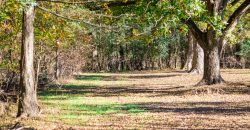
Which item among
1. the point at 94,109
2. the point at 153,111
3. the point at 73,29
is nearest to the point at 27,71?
the point at 94,109

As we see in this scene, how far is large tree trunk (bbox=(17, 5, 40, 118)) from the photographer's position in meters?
13.2

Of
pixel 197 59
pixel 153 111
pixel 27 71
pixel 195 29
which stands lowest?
pixel 153 111

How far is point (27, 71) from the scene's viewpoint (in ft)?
43.7

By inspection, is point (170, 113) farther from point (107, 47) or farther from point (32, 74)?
point (107, 47)

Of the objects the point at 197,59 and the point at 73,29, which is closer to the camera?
the point at 73,29

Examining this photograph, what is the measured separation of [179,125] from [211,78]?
10.6m

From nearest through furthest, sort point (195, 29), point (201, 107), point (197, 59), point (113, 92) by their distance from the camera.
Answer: point (201, 107), point (195, 29), point (113, 92), point (197, 59)

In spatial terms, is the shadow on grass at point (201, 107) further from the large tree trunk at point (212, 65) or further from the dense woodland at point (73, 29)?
the large tree trunk at point (212, 65)

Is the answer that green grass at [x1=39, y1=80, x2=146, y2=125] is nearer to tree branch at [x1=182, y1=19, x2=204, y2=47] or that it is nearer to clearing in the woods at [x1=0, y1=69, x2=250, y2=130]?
clearing in the woods at [x1=0, y1=69, x2=250, y2=130]

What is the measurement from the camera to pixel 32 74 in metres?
13.5

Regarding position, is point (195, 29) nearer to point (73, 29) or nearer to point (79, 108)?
point (79, 108)

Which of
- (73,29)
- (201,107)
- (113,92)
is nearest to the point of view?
(201,107)

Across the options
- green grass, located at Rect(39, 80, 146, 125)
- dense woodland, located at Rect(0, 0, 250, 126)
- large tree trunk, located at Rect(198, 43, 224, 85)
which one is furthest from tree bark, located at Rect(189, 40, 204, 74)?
green grass, located at Rect(39, 80, 146, 125)

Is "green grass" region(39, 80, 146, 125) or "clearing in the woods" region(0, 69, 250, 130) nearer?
"clearing in the woods" region(0, 69, 250, 130)
